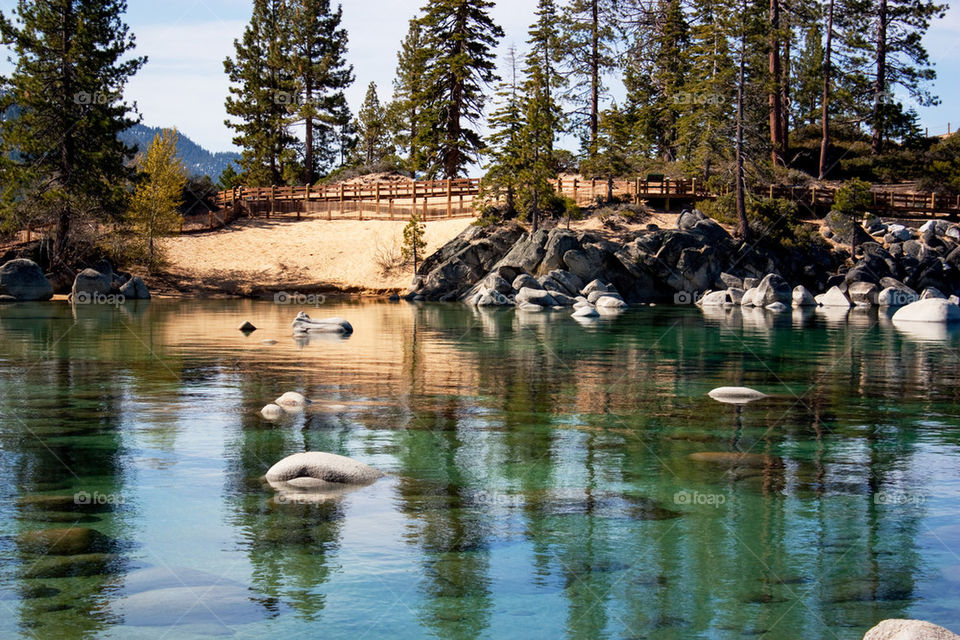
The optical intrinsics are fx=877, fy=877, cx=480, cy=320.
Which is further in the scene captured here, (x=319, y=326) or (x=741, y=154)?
(x=741, y=154)

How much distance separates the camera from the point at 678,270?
45875mm

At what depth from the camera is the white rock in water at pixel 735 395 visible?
1462 centimetres

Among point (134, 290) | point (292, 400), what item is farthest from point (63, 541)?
point (134, 290)

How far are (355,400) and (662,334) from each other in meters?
14.7

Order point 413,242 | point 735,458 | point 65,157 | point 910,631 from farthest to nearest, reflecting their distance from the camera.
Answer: point 413,242, point 65,157, point 735,458, point 910,631

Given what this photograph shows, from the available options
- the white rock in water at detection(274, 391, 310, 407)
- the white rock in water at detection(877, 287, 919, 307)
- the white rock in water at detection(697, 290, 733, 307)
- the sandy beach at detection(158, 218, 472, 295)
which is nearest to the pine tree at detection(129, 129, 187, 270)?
the sandy beach at detection(158, 218, 472, 295)

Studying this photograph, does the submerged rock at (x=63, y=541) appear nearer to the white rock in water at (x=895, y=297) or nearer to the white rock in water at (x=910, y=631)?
the white rock in water at (x=910, y=631)

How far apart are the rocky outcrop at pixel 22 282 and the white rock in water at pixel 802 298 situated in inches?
1429

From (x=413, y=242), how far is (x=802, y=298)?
21138 mm

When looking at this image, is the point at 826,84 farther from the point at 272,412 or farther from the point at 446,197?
the point at 272,412

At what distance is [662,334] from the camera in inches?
1056

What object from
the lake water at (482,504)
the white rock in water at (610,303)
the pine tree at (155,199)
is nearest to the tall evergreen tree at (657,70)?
the white rock in water at (610,303)

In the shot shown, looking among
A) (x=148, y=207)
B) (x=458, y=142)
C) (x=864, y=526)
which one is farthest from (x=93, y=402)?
(x=458, y=142)

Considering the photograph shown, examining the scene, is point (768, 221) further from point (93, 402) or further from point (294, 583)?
point (294, 583)
